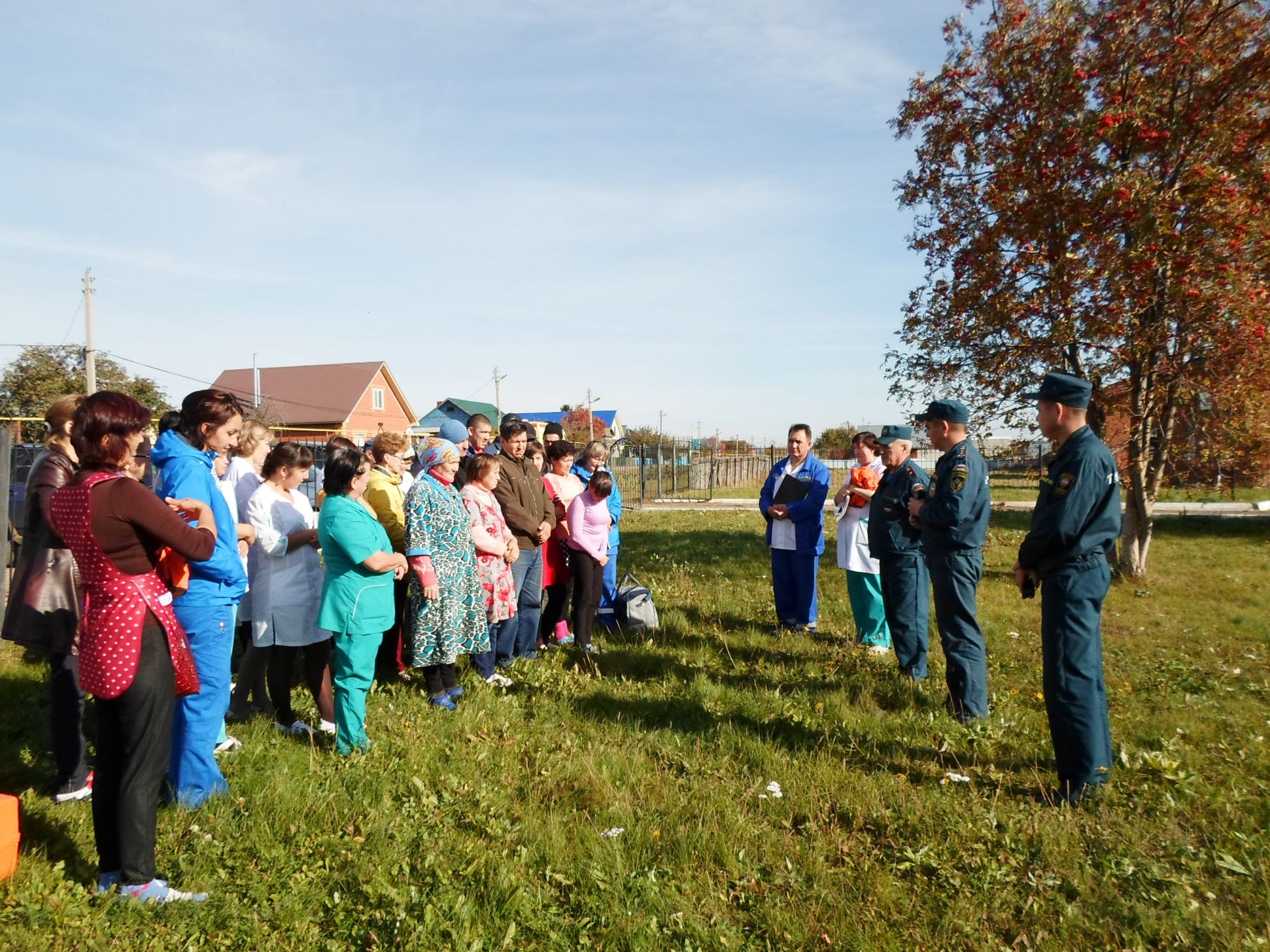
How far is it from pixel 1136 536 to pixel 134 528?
1221 centimetres

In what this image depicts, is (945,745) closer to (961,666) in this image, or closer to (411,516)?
(961,666)

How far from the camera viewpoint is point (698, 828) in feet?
11.7

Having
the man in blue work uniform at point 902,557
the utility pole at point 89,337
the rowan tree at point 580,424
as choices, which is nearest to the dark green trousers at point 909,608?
the man in blue work uniform at point 902,557

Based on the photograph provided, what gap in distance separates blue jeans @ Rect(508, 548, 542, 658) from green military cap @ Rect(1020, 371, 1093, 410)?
4013mm

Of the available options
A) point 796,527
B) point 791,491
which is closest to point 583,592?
point 796,527

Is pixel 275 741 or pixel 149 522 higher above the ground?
pixel 149 522

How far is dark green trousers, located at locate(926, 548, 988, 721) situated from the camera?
16.0 ft

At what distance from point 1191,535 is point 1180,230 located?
30.5 feet

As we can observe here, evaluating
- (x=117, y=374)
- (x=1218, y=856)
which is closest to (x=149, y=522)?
(x=1218, y=856)

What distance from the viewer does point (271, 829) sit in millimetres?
3518

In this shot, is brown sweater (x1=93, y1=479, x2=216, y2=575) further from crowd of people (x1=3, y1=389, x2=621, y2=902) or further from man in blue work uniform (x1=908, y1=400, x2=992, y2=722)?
man in blue work uniform (x1=908, y1=400, x2=992, y2=722)

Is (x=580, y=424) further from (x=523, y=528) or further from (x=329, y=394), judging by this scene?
(x=523, y=528)

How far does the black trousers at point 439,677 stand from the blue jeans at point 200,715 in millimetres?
1626

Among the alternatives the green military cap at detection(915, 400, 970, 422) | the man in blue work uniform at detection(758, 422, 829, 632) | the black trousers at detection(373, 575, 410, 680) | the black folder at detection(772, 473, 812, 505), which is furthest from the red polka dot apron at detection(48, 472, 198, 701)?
the black folder at detection(772, 473, 812, 505)
